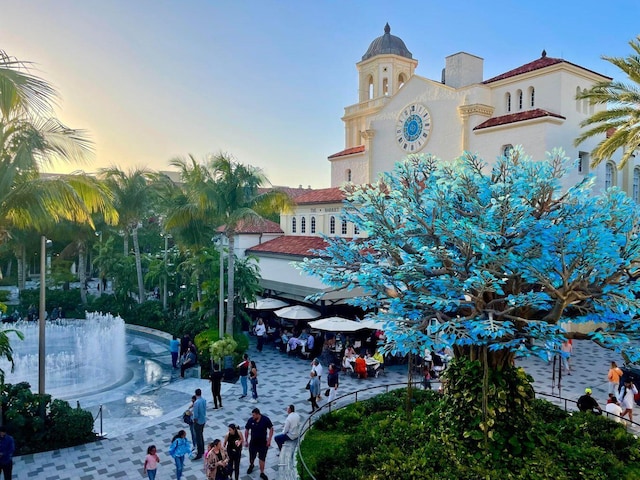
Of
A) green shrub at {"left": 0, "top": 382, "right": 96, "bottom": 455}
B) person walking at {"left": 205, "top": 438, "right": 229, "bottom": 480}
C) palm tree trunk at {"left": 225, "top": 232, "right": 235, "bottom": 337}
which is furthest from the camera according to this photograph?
palm tree trunk at {"left": 225, "top": 232, "right": 235, "bottom": 337}

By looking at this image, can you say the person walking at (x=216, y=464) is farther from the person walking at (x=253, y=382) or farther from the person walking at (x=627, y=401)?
the person walking at (x=627, y=401)

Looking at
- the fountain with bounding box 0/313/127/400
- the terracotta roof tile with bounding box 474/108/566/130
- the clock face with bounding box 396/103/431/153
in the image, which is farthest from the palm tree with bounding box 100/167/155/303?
the terracotta roof tile with bounding box 474/108/566/130

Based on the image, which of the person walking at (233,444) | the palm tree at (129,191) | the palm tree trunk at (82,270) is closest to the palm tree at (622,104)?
the person walking at (233,444)

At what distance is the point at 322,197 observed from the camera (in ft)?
110

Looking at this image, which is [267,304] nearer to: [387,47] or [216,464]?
[216,464]

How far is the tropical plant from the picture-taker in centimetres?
913

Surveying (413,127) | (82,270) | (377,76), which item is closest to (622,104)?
(413,127)

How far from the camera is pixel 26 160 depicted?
1245 centimetres

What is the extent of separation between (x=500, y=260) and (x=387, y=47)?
3517 centimetres

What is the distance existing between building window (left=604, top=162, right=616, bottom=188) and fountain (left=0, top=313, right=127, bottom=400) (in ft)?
91.7

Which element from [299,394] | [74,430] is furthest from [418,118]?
[74,430]

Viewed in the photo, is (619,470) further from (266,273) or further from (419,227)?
(266,273)

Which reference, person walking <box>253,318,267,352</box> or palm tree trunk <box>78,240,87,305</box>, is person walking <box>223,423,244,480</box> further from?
palm tree trunk <box>78,240,87,305</box>

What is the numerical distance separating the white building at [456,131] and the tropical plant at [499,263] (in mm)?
10593
